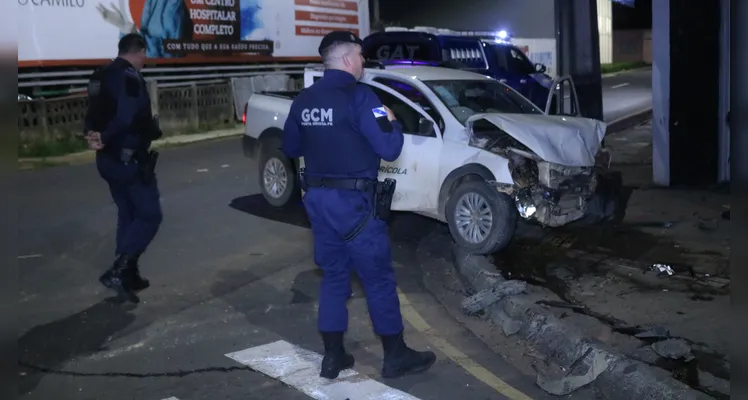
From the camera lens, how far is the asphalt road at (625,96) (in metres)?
22.0

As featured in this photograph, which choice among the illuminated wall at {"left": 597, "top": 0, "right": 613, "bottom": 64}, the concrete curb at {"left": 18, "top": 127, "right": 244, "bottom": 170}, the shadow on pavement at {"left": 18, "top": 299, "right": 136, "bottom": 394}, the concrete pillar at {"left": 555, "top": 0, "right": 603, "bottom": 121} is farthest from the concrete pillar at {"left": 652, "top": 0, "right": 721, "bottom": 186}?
the illuminated wall at {"left": 597, "top": 0, "right": 613, "bottom": 64}

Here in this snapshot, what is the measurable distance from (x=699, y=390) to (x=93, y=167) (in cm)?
1088

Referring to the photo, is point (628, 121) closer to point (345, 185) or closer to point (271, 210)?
point (271, 210)

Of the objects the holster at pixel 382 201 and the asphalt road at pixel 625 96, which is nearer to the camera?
the holster at pixel 382 201

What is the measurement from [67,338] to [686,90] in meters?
7.85

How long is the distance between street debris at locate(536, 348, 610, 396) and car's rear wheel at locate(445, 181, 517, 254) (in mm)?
2405

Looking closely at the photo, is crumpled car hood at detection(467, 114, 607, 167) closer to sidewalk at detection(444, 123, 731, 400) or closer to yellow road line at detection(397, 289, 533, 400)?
sidewalk at detection(444, 123, 731, 400)

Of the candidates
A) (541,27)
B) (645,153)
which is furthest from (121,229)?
(541,27)

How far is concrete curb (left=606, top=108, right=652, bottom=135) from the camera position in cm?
1839

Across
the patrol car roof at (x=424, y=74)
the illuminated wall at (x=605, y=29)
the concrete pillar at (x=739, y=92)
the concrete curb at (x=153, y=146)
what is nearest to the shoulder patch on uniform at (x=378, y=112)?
the concrete pillar at (x=739, y=92)

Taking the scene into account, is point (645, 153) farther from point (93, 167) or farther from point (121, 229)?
point (121, 229)

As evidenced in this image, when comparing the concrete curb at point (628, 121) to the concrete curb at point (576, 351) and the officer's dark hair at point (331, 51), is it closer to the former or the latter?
the concrete curb at point (576, 351)

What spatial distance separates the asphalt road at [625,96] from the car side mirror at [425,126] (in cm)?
1218

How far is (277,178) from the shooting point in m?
9.82
